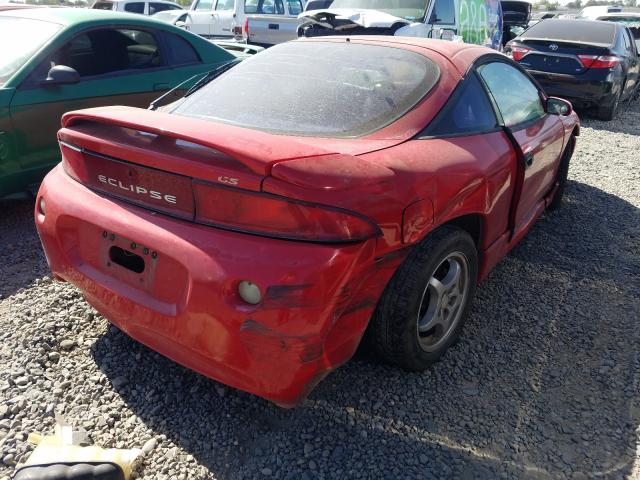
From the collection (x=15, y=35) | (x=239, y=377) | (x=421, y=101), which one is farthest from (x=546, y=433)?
(x=15, y=35)

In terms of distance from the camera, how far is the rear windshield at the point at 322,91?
2375 mm

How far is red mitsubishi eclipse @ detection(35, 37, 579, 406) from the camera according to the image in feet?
5.86

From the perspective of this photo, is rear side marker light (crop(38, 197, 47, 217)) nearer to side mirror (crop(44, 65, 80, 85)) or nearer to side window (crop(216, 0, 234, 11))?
side mirror (crop(44, 65, 80, 85))

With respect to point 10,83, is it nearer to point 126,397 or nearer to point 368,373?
point 126,397

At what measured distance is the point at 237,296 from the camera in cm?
181

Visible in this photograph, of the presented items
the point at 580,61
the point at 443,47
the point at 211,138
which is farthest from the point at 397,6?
the point at 211,138

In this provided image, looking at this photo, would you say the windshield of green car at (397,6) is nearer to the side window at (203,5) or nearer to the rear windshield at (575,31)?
the rear windshield at (575,31)

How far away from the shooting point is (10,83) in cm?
383

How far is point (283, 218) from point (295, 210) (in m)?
0.05

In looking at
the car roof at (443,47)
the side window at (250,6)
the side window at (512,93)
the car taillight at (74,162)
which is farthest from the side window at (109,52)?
the side window at (250,6)

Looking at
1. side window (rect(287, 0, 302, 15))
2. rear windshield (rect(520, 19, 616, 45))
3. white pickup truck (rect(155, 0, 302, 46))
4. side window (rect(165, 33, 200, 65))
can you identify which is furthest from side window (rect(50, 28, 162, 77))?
side window (rect(287, 0, 302, 15))

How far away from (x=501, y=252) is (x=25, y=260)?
300 centimetres

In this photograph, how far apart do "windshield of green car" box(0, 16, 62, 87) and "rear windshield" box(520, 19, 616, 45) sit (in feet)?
23.7

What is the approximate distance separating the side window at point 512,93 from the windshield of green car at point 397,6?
191 inches
